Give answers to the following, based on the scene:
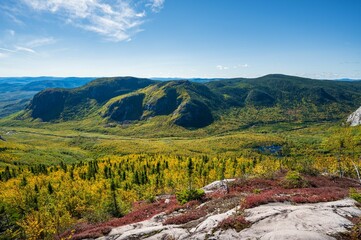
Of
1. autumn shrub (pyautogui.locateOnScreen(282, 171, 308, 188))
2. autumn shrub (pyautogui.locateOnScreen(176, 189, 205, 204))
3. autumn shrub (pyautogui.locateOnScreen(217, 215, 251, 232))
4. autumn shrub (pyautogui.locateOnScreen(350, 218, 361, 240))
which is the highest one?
autumn shrub (pyautogui.locateOnScreen(350, 218, 361, 240))

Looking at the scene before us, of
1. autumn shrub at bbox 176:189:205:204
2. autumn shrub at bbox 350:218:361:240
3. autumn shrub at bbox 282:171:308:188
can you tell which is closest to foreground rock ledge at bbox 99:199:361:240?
autumn shrub at bbox 350:218:361:240

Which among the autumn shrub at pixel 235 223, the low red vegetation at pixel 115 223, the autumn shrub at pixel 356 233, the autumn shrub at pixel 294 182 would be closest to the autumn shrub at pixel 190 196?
the low red vegetation at pixel 115 223

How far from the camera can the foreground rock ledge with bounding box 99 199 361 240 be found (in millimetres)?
21531

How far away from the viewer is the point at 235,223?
25641 mm

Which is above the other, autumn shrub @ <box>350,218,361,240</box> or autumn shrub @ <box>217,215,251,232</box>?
autumn shrub @ <box>350,218,361,240</box>

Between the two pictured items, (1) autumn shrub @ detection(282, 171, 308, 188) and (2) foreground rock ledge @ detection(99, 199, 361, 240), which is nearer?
(2) foreground rock ledge @ detection(99, 199, 361, 240)

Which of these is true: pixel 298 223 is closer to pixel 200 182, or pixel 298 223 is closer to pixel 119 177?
pixel 200 182

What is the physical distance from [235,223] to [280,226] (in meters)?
4.47

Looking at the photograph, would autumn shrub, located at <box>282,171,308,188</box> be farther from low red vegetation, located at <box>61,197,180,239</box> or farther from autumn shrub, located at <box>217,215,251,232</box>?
autumn shrub, located at <box>217,215,251,232</box>

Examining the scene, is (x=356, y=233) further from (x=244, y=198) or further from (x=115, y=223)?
(x=115, y=223)

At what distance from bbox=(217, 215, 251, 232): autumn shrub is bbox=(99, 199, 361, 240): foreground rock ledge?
0.45 metres

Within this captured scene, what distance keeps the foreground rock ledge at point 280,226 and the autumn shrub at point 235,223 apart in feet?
1.49

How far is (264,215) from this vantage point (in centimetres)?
2617

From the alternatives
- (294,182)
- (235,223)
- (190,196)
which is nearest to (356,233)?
(235,223)
